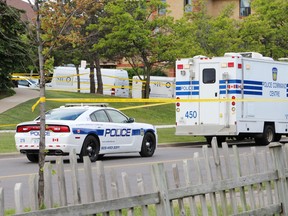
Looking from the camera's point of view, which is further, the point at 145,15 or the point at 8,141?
the point at 145,15

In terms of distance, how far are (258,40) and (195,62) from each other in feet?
61.6

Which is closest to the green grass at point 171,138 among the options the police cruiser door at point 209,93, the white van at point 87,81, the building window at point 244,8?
the police cruiser door at point 209,93

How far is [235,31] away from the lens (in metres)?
43.5

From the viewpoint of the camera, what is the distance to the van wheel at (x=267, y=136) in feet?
88.6

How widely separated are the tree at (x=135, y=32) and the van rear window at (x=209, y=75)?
1471 centimetres

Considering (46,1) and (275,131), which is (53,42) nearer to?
(46,1)

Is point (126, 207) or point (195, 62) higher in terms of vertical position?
point (195, 62)

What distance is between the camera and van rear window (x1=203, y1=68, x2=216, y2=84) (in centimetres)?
2569

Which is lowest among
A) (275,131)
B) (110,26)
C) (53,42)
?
(275,131)

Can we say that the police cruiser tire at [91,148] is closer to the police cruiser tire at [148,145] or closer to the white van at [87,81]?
the police cruiser tire at [148,145]

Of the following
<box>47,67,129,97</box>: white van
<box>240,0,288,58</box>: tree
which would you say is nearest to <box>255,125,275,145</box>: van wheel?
<box>240,0,288,58</box>: tree

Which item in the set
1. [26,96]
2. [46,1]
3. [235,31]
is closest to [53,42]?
[46,1]

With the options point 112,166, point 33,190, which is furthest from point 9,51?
point 33,190

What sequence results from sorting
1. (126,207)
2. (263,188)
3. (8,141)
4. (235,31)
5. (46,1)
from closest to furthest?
(126,207)
(263,188)
(46,1)
(8,141)
(235,31)
